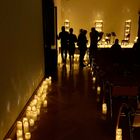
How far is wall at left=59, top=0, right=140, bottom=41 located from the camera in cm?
1269

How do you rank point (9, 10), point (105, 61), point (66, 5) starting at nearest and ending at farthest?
point (9, 10), point (105, 61), point (66, 5)

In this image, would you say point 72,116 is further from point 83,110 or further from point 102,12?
point 102,12

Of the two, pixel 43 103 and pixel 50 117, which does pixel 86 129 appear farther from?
pixel 43 103

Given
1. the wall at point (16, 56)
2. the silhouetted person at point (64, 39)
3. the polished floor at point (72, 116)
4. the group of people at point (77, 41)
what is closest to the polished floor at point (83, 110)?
the polished floor at point (72, 116)

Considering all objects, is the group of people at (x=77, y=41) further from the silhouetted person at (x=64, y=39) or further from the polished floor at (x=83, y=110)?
the polished floor at (x=83, y=110)

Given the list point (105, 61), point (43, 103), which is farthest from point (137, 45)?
point (43, 103)

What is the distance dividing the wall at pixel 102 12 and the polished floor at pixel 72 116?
21.9 ft

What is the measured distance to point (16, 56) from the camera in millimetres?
3914

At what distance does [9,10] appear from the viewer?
141 inches

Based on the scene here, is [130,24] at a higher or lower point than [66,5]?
lower

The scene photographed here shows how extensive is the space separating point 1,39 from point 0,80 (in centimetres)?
47

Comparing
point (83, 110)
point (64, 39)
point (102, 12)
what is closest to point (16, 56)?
point (83, 110)

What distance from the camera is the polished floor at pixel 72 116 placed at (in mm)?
3682

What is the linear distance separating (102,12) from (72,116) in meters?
9.29
